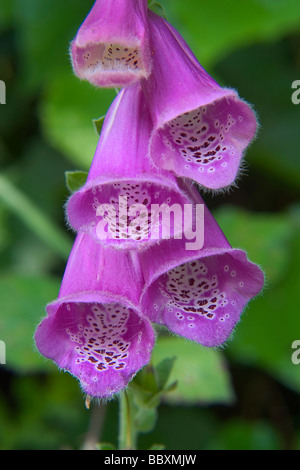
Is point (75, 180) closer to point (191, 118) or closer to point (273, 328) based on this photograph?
point (191, 118)

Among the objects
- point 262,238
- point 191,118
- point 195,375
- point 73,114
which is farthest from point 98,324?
point 73,114

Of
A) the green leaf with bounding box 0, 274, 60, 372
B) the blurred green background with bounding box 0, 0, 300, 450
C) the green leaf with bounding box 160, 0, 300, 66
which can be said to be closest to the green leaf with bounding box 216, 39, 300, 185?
the blurred green background with bounding box 0, 0, 300, 450

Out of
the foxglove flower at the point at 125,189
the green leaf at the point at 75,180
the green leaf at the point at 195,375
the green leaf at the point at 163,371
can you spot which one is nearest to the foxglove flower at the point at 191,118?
the foxglove flower at the point at 125,189

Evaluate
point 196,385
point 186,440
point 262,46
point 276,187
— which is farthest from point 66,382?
point 262,46

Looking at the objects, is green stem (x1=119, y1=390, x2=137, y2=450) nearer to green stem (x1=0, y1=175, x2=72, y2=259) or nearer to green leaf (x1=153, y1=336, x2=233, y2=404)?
green leaf (x1=153, y1=336, x2=233, y2=404)
